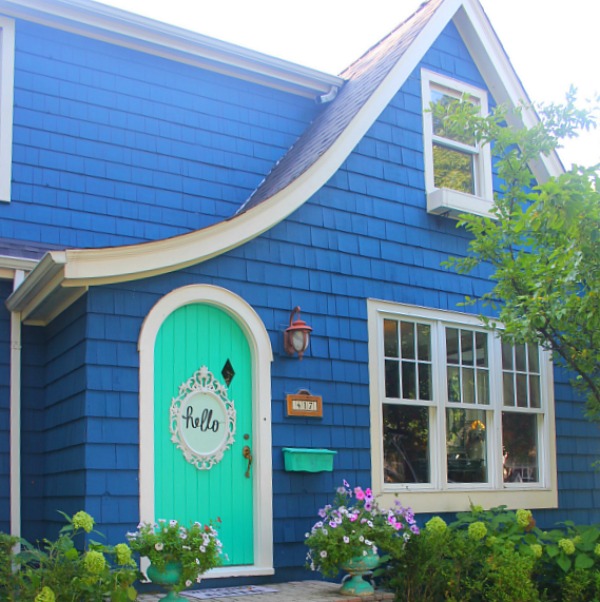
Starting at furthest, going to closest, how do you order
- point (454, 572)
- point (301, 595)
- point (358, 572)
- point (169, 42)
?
point (169, 42)
point (454, 572)
point (358, 572)
point (301, 595)

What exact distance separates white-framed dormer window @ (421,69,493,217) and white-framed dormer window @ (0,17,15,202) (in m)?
3.78

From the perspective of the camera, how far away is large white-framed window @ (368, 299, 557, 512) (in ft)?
24.4

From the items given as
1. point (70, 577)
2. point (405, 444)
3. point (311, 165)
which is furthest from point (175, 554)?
point (311, 165)

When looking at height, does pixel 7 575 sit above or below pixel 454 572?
above

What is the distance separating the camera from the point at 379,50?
925cm

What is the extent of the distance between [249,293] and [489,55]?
407cm

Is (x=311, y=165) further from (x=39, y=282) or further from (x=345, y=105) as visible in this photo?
(x=39, y=282)

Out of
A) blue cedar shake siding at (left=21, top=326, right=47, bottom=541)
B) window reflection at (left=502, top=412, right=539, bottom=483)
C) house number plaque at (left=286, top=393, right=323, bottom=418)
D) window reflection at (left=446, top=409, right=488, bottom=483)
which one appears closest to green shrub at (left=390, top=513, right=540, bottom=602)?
house number plaque at (left=286, top=393, right=323, bottom=418)

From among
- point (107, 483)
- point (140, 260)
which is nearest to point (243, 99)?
point (140, 260)

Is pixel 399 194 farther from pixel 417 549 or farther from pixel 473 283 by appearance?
pixel 417 549

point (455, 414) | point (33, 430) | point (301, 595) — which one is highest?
point (455, 414)

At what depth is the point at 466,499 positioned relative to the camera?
25.5 feet

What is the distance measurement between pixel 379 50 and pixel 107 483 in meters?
5.71

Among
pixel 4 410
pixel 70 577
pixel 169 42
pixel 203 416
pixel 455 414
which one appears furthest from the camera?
pixel 169 42
